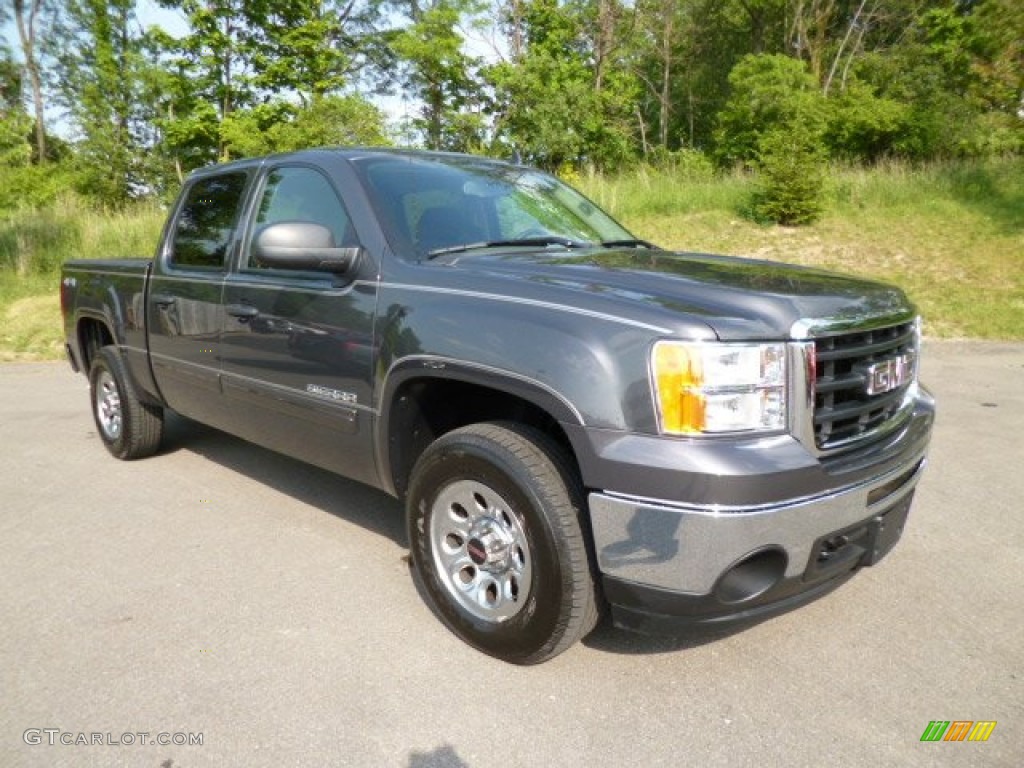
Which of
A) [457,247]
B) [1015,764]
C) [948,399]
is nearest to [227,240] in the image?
[457,247]

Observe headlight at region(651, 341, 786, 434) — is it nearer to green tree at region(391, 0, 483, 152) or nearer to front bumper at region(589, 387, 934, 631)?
front bumper at region(589, 387, 934, 631)

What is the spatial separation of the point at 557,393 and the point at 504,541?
63 cm

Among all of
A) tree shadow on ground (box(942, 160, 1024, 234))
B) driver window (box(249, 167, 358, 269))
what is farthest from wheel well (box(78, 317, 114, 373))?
tree shadow on ground (box(942, 160, 1024, 234))

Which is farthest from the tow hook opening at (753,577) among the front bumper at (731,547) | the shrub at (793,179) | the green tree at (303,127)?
the green tree at (303,127)

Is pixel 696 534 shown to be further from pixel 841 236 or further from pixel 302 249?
pixel 841 236

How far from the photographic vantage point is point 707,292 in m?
2.51

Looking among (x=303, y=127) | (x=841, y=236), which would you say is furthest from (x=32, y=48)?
(x=841, y=236)

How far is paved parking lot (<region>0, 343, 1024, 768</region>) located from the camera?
2.32 meters

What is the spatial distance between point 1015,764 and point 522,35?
34.7 m

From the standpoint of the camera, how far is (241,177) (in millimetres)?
4160

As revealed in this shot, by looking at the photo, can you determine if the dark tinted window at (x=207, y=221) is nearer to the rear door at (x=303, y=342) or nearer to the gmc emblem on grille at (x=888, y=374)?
the rear door at (x=303, y=342)

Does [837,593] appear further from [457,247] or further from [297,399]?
[297,399]

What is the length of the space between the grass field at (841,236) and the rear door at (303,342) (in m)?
8.23

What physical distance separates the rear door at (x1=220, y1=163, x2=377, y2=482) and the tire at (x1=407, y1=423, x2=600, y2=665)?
50 centimetres
